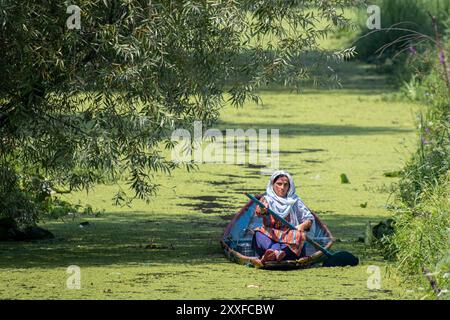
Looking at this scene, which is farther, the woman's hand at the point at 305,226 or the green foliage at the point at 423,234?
the woman's hand at the point at 305,226

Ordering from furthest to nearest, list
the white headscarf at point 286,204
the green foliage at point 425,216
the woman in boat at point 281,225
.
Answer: the white headscarf at point 286,204, the woman in boat at point 281,225, the green foliage at point 425,216

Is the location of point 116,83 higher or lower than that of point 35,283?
higher

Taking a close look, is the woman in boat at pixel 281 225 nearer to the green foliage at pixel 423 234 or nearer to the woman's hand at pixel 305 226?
the woman's hand at pixel 305 226

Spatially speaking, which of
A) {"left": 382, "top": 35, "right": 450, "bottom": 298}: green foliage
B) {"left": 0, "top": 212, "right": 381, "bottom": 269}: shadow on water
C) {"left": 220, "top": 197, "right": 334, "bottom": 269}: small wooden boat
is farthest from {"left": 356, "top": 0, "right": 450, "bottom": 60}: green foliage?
{"left": 220, "top": 197, "right": 334, "bottom": 269}: small wooden boat

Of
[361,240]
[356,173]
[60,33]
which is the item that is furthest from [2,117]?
[356,173]

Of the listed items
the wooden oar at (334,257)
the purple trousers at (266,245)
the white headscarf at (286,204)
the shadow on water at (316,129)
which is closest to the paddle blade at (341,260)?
the wooden oar at (334,257)

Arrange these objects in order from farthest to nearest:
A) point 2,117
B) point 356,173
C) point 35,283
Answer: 1. point 356,173
2. point 2,117
3. point 35,283

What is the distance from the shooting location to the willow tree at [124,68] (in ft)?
28.1

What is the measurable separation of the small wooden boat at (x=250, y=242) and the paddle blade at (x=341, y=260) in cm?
8

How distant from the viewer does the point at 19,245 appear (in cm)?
970

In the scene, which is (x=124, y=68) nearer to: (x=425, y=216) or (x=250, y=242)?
(x=250, y=242)

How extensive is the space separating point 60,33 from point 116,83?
478 mm
